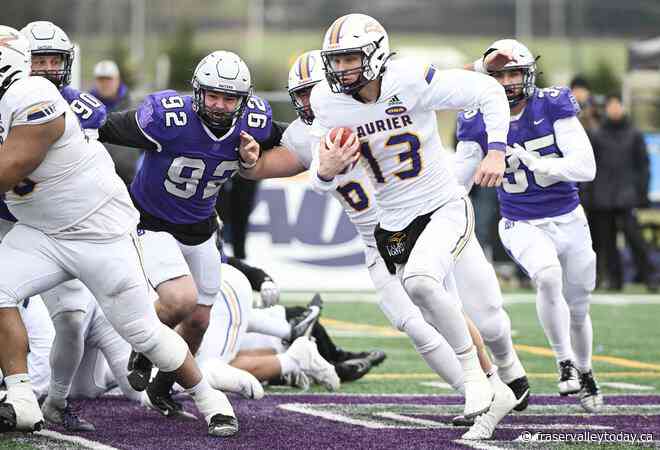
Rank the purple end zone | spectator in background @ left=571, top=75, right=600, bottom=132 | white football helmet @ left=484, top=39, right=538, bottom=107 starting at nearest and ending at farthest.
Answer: the purple end zone
white football helmet @ left=484, top=39, right=538, bottom=107
spectator in background @ left=571, top=75, right=600, bottom=132

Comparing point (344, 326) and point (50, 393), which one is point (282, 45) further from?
point (50, 393)

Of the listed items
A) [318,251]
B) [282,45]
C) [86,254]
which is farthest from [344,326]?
[282,45]

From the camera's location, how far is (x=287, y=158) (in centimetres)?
618

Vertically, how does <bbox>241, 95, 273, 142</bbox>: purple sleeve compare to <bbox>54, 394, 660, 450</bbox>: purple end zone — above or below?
above

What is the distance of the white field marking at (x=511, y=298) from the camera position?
40.0 ft

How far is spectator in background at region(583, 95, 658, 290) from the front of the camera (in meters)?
13.0

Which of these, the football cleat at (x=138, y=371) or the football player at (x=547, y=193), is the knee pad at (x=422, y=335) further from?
the football cleat at (x=138, y=371)

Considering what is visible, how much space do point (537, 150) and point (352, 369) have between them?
5.27 feet

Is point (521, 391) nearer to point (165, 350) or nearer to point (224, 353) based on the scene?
point (224, 353)

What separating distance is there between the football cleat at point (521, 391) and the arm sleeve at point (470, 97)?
45.8 inches

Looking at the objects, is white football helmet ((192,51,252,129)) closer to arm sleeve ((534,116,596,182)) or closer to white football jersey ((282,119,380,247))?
white football jersey ((282,119,380,247))

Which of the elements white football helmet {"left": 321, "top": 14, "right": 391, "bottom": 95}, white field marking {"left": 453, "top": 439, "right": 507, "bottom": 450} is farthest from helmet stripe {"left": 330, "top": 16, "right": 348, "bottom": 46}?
white field marking {"left": 453, "top": 439, "right": 507, "bottom": 450}

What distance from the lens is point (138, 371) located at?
5.91 metres

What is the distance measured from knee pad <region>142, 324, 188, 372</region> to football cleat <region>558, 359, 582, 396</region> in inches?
80.4
